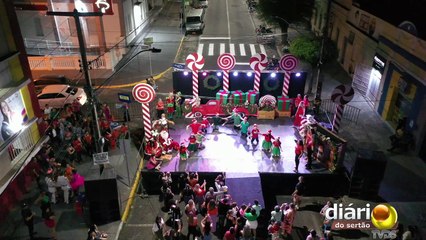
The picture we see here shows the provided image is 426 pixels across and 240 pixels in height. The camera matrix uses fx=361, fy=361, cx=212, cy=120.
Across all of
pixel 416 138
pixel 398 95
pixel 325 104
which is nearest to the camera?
pixel 416 138

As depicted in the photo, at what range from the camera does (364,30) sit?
25.5m

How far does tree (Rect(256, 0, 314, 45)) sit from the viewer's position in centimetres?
3541

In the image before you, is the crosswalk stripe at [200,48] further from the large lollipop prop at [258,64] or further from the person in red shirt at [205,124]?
the person in red shirt at [205,124]

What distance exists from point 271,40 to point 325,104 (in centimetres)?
1802

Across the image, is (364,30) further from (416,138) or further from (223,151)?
(223,151)

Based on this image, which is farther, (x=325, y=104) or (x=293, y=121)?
(x=325, y=104)

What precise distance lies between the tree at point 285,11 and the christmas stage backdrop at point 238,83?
13.8 meters

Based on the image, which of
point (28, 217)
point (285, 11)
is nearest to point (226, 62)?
point (28, 217)

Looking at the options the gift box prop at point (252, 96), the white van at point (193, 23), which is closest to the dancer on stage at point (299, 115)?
the gift box prop at point (252, 96)

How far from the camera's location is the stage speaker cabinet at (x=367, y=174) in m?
15.1

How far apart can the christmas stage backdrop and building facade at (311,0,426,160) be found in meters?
4.83

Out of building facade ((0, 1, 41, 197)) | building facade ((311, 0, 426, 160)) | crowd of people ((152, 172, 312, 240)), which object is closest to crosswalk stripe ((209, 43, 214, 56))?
building facade ((311, 0, 426, 160))

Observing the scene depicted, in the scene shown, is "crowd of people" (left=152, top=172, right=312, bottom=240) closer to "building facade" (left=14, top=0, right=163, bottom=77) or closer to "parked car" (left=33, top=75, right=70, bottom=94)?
"parked car" (left=33, top=75, right=70, bottom=94)

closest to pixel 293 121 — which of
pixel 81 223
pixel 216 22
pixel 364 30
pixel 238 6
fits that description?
pixel 364 30
